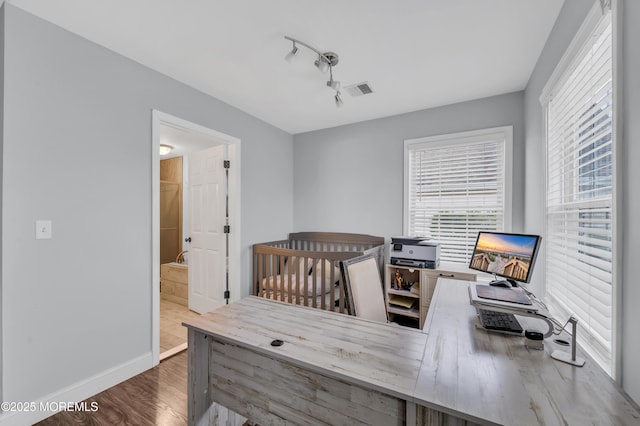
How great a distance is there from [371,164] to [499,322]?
2575mm

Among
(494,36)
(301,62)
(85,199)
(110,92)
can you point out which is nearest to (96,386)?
(85,199)

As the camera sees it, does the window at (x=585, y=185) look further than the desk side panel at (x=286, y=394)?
Yes

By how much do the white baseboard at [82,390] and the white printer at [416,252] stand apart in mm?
2589

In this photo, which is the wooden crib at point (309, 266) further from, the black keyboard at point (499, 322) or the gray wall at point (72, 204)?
the gray wall at point (72, 204)

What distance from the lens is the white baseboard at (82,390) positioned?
162 cm

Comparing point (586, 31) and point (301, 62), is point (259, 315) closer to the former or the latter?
point (301, 62)

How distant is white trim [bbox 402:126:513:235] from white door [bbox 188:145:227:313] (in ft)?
7.34

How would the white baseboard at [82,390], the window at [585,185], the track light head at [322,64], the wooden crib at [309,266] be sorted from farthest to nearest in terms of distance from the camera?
1. the wooden crib at [309,266]
2. the track light head at [322,64]
3. the white baseboard at [82,390]
4. the window at [585,185]

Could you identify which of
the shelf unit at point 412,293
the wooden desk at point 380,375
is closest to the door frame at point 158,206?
the wooden desk at point 380,375

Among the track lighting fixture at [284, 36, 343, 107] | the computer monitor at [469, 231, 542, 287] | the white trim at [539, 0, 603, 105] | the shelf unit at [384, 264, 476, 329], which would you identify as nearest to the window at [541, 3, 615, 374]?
the white trim at [539, 0, 603, 105]

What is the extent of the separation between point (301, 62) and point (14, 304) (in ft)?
8.39

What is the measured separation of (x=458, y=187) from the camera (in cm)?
312

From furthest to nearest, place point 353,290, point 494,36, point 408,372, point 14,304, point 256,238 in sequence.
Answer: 1. point 256,238
2. point 494,36
3. point 353,290
4. point 14,304
5. point 408,372

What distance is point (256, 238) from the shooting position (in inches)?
138
